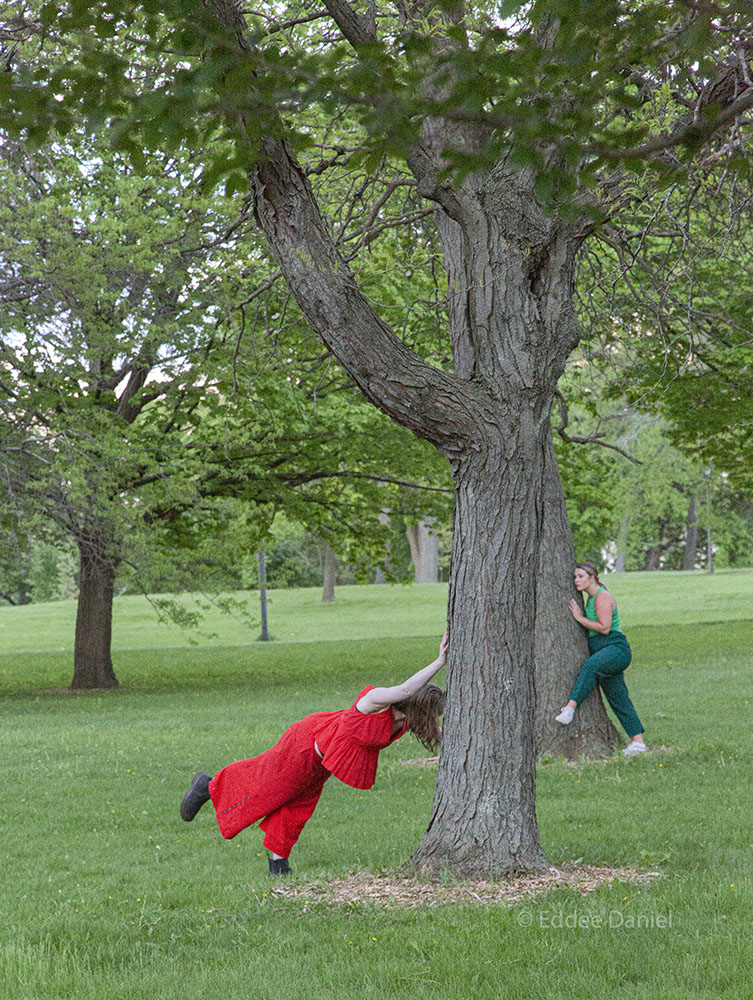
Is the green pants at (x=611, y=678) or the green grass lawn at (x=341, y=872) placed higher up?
the green pants at (x=611, y=678)

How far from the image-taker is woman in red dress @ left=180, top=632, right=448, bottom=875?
19.2ft

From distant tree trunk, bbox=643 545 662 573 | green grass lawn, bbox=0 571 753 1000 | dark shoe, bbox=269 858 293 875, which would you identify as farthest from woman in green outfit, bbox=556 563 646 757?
distant tree trunk, bbox=643 545 662 573

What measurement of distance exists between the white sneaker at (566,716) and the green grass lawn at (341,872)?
0.39m

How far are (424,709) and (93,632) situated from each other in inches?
595

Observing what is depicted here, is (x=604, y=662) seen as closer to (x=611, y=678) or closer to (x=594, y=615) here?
(x=611, y=678)

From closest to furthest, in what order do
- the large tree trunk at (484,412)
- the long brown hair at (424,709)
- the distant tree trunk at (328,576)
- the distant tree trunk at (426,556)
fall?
the large tree trunk at (484,412), the long brown hair at (424,709), the distant tree trunk at (328,576), the distant tree trunk at (426,556)

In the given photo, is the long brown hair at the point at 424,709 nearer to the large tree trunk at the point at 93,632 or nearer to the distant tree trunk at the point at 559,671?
the distant tree trunk at the point at 559,671

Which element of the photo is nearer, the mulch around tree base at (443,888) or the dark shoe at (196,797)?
the mulch around tree base at (443,888)

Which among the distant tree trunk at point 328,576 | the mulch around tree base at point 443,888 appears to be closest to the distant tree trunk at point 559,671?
the mulch around tree base at point 443,888

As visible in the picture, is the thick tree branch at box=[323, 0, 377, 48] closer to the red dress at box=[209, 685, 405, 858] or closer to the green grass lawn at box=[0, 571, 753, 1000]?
the red dress at box=[209, 685, 405, 858]

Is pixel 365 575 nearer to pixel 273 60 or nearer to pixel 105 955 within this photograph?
pixel 105 955

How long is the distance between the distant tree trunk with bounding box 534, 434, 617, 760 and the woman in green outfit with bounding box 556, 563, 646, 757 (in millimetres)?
135

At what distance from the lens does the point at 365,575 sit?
72.0ft

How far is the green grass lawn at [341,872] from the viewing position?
14.6ft
